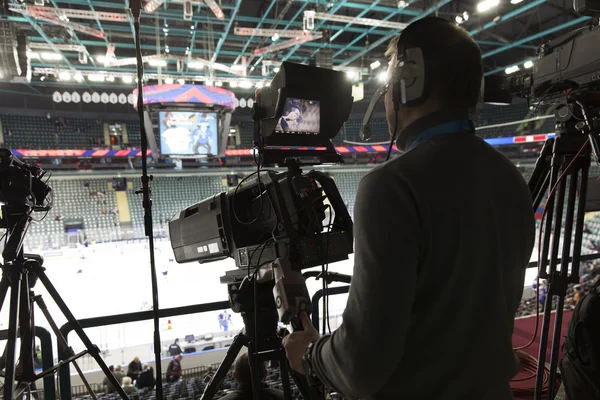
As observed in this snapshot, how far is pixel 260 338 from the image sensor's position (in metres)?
1.00

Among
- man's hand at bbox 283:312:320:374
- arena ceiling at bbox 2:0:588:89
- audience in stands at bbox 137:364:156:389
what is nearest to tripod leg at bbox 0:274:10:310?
man's hand at bbox 283:312:320:374

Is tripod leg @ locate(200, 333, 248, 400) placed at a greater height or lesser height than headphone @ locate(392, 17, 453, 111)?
lesser

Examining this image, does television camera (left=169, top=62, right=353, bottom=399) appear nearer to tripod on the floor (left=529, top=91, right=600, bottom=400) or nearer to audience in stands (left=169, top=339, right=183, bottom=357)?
tripod on the floor (left=529, top=91, right=600, bottom=400)

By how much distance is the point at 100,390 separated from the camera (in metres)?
4.55

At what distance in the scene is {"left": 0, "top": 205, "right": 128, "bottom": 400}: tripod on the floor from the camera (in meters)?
1.24

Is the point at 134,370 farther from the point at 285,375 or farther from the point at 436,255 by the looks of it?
the point at 436,255

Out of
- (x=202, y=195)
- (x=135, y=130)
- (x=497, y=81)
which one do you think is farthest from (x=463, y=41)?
(x=135, y=130)

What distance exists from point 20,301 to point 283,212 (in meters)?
1.06

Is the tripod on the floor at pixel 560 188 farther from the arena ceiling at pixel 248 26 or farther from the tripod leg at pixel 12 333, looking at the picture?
the arena ceiling at pixel 248 26

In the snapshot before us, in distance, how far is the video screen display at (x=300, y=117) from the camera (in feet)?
3.45

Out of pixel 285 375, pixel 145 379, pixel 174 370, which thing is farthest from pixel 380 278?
pixel 174 370

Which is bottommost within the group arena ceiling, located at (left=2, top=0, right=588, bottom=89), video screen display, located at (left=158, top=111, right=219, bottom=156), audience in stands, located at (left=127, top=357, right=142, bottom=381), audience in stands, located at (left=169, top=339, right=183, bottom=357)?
audience in stands, located at (left=169, top=339, right=183, bottom=357)

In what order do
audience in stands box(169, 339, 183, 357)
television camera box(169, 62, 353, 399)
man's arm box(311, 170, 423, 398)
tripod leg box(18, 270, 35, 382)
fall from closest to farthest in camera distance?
1. man's arm box(311, 170, 423, 398)
2. television camera box(169, 62, 353, 399)
3. tripod leg box(18, 270, 35, 382)
4. audience in stands box(169, 339, 183, 357)

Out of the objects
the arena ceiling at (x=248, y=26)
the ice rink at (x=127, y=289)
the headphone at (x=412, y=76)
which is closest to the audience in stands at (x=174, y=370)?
the ice rink at (x=127, y=289)
